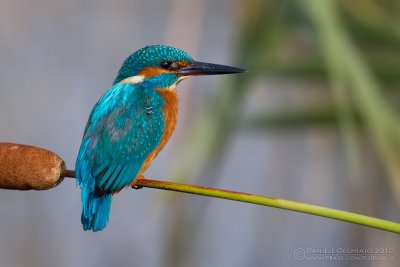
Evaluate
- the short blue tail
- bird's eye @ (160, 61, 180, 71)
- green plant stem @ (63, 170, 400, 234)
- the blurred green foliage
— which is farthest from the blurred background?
green plant stem @ (63, 170, 400, 234)

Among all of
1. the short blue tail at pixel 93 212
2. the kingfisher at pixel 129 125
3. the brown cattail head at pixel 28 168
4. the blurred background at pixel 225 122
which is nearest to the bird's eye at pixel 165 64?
the kingfisher at pixel 129 125

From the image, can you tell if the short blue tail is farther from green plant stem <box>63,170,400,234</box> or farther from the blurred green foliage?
green plant stem <box>63,170,400,234</box>

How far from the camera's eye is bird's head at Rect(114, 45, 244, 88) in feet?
5.85

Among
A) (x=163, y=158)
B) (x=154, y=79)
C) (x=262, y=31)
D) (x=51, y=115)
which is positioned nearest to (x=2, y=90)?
(x=51, y=115)

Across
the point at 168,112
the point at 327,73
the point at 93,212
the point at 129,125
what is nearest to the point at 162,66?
the point at 168,112

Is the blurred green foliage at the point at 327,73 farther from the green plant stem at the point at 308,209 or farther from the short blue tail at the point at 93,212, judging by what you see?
the green plant stem at the point at 308,209

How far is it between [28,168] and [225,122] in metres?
0.67

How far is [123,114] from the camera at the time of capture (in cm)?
163

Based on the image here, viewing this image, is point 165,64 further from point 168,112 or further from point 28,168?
point 28,168

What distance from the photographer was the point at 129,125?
1628mm

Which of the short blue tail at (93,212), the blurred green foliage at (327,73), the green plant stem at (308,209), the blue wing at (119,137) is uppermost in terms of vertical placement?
the blurred green foliage at (327,73)

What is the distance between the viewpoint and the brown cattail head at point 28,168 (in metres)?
1.11

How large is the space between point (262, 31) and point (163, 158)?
217 centimetres

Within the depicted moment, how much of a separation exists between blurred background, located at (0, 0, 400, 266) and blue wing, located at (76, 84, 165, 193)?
0.13 m
